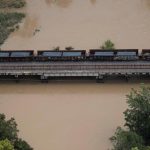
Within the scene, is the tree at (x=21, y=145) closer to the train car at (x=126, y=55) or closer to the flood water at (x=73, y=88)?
the flood water at (x=73, y=88)

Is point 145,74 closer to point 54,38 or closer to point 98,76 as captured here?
point 98,76

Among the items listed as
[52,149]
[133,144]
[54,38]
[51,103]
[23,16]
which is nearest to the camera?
[133,144]

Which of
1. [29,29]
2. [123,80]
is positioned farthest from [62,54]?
[29,29]

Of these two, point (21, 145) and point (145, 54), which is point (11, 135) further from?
point (145, 54)

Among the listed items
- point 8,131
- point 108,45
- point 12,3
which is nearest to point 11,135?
point 8,131

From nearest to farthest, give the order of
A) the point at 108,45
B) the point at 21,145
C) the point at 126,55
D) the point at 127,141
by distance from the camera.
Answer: the point at 127,141
the point at 21,145
the point at 126,55
the point at 108,45
